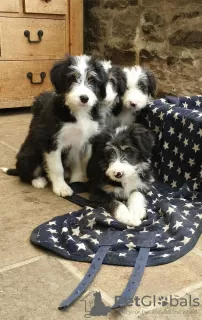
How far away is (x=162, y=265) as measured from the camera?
151 cm

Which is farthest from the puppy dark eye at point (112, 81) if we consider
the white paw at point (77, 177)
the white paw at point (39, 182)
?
the white paw at point (39, 182)

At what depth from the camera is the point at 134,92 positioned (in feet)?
7.58

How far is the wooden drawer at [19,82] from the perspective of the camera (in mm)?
3691

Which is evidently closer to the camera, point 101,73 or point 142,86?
point 101,73

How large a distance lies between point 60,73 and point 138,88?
21.8 inches

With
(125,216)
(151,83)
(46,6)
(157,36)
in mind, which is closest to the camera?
(125,216)

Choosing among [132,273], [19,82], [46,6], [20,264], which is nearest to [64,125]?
[20,264]

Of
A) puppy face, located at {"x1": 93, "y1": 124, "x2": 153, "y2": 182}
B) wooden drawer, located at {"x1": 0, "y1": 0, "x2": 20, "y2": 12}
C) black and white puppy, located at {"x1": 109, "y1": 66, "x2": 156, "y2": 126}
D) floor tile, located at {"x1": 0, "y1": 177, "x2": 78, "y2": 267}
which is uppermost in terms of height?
wooden drawer, located at {"x1": 0, "y1": 0, "x2": 20, "y2": 12}

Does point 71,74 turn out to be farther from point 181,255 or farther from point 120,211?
point 181,255

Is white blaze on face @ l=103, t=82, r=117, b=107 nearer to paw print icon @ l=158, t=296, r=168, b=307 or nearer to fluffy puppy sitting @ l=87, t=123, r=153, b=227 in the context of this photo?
fluffy puppy sitting @ l=87, t=123, r=153, b=227

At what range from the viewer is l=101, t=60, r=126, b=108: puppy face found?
2195 millimetres

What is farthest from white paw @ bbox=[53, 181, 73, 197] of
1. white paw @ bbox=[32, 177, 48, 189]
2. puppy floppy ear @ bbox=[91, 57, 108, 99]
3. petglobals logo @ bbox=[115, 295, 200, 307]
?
petglobals logo @ bbox=[115, 295, 200, 307]

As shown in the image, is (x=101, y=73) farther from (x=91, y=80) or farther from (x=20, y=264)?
(x=20, y=264)

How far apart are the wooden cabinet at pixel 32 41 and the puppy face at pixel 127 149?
210cm
